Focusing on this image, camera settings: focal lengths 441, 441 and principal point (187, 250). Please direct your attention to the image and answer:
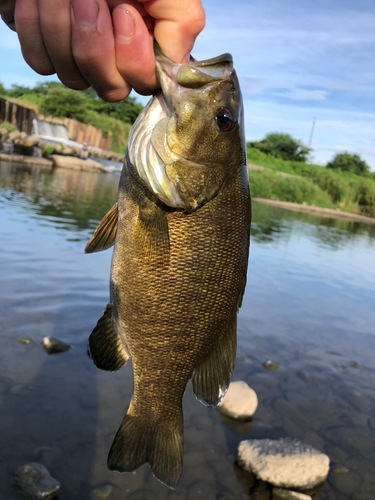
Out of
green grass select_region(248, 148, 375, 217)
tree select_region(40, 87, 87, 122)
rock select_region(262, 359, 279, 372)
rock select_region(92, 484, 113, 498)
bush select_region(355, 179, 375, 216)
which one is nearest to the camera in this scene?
rock select_region(92, 484, 113, 498)

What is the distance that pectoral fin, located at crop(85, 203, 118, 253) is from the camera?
216 cm

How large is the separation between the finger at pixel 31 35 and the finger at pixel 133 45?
26 centimetres

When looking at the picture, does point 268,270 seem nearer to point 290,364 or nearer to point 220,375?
point 290,364

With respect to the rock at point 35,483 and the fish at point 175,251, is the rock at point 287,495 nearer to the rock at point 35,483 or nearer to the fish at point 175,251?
the rock at point 35,483

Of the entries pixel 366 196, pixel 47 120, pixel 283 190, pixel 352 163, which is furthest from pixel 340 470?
pixel 352 163

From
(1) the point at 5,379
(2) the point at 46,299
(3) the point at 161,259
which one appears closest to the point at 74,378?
(1) the point at 5,379

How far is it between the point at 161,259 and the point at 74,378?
376 cm

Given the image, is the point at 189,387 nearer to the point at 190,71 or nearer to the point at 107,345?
the point at 107,345

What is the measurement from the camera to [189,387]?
215 inches

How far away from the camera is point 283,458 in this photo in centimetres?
419

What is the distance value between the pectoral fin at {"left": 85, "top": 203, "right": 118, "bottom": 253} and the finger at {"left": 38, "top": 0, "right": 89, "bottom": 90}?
0.77 meters

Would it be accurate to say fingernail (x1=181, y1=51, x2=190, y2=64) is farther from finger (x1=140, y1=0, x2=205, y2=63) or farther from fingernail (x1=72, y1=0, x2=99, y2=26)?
fingernail (x1=72, y1=0, x2=99, y2=26)

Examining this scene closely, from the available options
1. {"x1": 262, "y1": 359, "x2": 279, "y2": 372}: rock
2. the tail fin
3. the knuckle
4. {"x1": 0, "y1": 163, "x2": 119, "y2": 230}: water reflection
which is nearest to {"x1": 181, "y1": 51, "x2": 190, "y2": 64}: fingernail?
the knuckle

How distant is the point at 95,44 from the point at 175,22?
30cm
